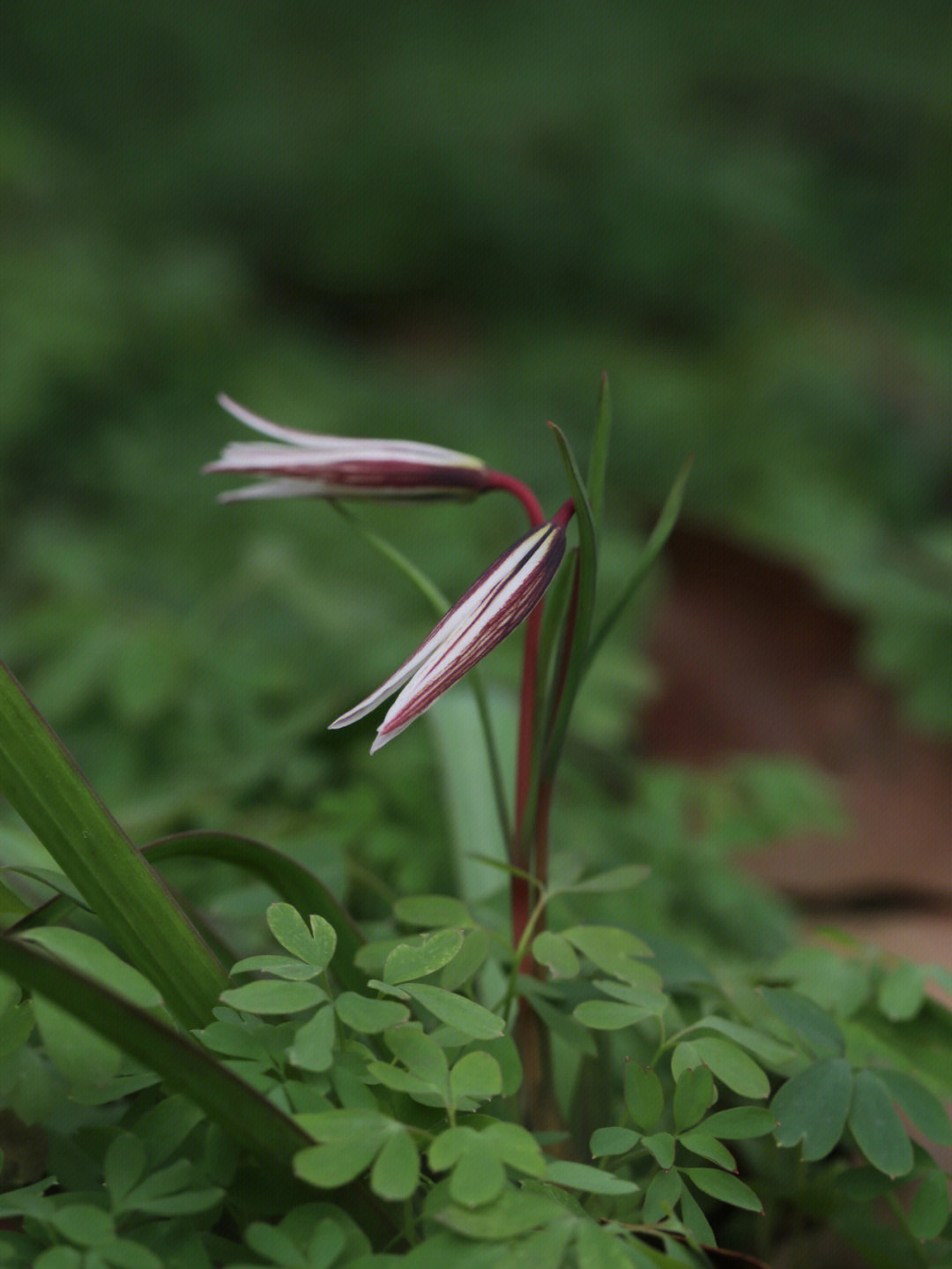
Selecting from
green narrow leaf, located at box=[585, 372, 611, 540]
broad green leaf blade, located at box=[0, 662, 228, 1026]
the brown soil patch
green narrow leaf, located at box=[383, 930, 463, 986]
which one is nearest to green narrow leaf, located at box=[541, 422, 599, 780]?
green narrow leaf, located at box=[585, 372, 611, 540]

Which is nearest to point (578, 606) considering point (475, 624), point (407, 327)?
point (475, 624)

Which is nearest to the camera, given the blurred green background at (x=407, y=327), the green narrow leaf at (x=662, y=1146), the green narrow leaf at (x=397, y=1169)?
the green narrow leaf at (x=397, y=1169)

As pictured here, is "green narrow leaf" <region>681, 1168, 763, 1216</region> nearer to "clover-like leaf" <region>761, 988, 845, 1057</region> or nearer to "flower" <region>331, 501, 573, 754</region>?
"clover-like leaf" <region>761, 988, 845, 1057</region>

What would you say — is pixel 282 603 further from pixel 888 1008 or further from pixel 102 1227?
pixel 102 1227

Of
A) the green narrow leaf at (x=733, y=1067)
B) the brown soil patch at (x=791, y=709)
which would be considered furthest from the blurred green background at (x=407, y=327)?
the green narrow leaf at (x=733, y=1067)

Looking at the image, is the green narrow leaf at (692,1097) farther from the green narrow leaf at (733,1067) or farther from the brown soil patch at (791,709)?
the brown soil patch at (791,709)

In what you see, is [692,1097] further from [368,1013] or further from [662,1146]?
[368,1013]
